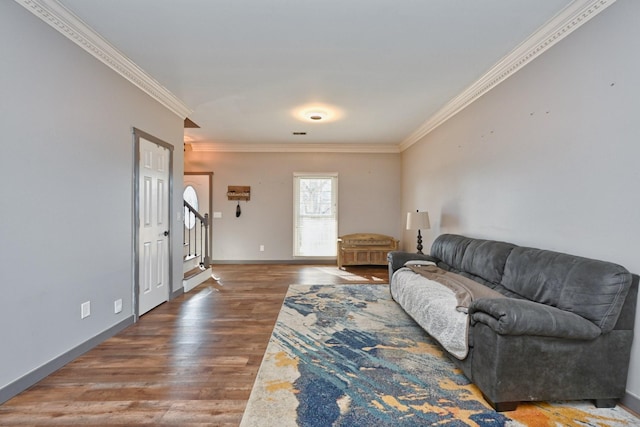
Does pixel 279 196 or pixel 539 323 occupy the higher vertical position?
pixel 279 196

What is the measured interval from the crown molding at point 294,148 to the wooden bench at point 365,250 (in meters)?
2.05

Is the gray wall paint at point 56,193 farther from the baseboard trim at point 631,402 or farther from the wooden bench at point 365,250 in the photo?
the wooden bench at point 365,250

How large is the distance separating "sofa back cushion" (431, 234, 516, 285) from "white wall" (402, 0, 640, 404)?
200 millimetres

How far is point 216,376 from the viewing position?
220 cm

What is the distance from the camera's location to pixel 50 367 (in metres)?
2.21

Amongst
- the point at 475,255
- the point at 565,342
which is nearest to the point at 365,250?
the point at 475,255

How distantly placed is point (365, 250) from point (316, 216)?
4.57 feet

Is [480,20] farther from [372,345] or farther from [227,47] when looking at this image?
[372,345]

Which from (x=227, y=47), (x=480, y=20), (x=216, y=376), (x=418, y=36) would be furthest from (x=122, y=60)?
(x=480, y=20)

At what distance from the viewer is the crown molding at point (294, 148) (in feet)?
21.9

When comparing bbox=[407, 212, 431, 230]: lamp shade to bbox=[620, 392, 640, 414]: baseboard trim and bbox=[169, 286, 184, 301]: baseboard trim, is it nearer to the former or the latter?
bbox=[620, 392, 640, 414]: baseboard trim

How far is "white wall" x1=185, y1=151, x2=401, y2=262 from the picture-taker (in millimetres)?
6754

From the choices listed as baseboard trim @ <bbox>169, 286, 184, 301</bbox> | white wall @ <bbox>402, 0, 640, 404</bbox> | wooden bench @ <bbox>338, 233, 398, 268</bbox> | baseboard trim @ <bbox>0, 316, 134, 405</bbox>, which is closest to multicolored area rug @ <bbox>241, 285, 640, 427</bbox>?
white wall @ <bbox>402, 0, 640, 404</bbox>

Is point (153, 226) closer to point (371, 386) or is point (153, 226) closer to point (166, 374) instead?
point (166, 374)
